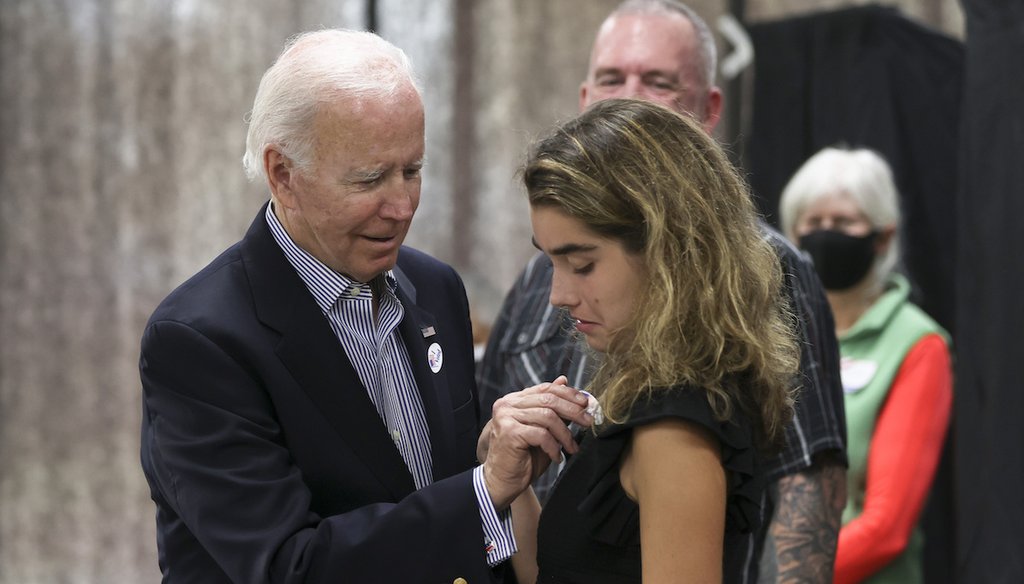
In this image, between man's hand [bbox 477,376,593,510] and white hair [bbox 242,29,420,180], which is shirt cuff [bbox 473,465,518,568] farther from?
white hair [bbox 242,29,420,180]

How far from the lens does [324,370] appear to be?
5.82 ft

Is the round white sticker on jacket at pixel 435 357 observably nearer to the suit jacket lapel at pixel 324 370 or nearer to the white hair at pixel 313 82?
the suit jacket lapel at pixel 324 370

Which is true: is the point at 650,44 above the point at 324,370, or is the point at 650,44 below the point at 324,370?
above

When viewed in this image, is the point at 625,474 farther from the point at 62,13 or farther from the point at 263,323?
the point at 62,13

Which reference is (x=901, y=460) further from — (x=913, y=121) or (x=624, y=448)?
(x=624, y=448)

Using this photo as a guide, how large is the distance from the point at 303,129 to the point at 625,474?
67cm

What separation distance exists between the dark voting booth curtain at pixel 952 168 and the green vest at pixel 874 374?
16 centimetres

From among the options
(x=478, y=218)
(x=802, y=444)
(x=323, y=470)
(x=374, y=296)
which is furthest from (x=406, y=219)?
(x=478, y=218)

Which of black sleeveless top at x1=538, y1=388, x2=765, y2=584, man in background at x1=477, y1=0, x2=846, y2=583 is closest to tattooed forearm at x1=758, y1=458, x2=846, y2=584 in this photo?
man in background at x1=477, y1=0, x2=846, y2=583

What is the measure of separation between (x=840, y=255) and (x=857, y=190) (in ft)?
0.64

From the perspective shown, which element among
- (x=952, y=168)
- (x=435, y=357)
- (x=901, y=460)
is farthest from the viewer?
(x=952, y=168)

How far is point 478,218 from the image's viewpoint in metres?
5.08

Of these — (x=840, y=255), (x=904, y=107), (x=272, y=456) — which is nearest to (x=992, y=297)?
(x=840, y=255)

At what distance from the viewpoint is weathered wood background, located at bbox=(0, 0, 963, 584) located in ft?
16.0
